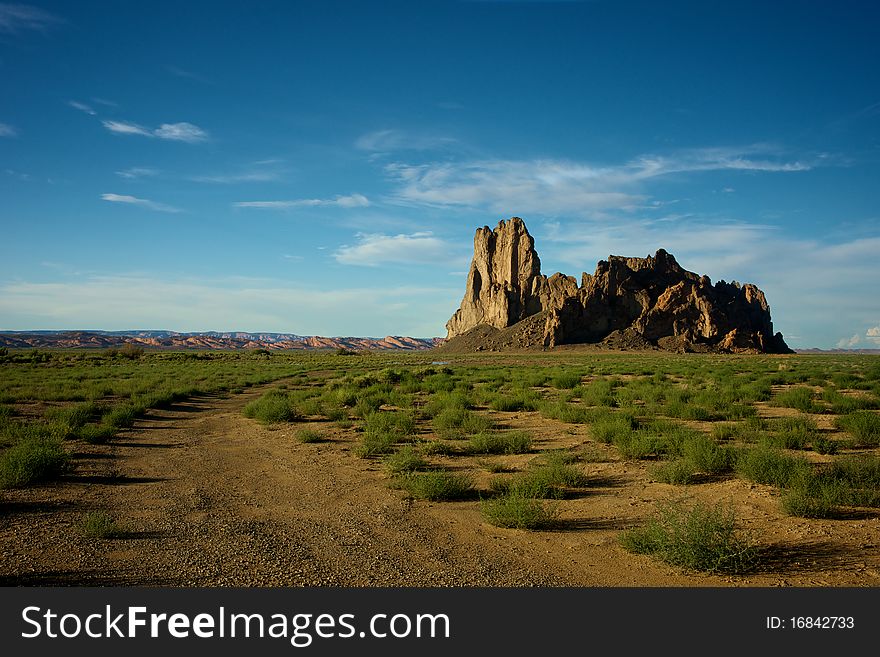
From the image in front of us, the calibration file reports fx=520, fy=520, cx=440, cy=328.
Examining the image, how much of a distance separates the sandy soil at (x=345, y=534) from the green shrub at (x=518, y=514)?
0.18 metres

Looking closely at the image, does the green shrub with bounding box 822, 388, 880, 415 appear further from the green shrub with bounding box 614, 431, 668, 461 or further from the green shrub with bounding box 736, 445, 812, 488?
the green shrub with bounding box 736, 445, 812, 488

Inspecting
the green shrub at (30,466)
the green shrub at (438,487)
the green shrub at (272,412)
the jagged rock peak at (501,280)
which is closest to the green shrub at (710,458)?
the green shrub at (438,487)

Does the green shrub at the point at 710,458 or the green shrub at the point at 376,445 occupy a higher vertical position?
the green shrub at the point at 710,458

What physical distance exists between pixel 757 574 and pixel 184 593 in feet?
18.9

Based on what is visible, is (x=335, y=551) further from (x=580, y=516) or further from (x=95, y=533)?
(x=580, y=516)

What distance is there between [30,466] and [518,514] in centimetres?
853

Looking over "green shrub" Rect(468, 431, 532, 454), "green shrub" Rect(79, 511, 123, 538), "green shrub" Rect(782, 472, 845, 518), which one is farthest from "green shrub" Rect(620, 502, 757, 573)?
"green shrub" Rect(79, 511, 123, 538)

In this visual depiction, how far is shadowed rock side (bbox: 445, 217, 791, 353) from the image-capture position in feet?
409

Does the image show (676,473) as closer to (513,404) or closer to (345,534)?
(345,534)

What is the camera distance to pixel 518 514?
7.16 meters

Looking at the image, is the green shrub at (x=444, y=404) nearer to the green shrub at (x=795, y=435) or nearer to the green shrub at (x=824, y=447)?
the green shrub at (x=795, y=435)

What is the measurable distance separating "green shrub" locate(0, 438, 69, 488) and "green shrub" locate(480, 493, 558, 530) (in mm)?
7959

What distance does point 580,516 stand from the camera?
773 centimetres

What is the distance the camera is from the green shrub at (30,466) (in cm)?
890
